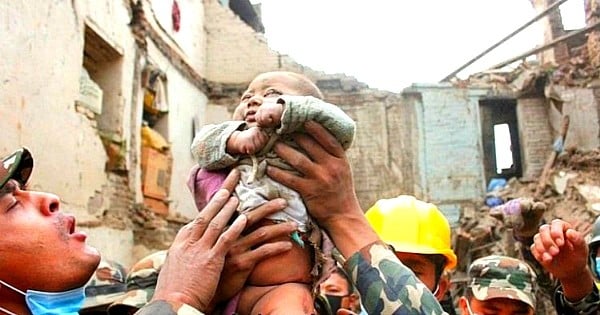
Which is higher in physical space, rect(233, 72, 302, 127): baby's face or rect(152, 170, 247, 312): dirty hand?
rect(233, 72, 302, 127): baby's face

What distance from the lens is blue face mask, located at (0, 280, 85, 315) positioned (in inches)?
60.3

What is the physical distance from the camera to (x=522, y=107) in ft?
42.7

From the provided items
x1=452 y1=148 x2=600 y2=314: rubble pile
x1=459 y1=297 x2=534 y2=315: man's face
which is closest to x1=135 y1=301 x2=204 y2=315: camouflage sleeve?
x1=459 y1=297 x2=534 y2=315: man's face

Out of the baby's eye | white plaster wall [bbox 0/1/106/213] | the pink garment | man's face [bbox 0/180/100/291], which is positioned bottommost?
man's face [bbox 0/180/100/291]

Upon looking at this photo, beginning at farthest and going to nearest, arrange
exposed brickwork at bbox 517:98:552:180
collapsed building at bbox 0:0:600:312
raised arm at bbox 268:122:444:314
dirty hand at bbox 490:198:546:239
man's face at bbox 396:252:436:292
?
exposed brickwork at bbox 517:98:552:180 < collapsed building at bbox 0:0:600:312 < dirty hand at bbox 490:198:546:239 < man's face at bbox 396:252:436:292 < raised arm at bbox 268:122:444:314

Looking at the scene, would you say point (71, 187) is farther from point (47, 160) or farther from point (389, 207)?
point (389, 207)

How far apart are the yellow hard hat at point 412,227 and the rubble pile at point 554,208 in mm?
5210

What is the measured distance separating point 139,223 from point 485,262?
655 centimetres

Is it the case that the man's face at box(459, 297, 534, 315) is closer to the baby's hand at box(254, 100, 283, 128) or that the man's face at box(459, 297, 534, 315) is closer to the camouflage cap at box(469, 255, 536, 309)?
the camouflage cap at box(469, 255, 536, 309)

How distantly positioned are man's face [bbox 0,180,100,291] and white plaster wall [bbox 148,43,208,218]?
8.26m

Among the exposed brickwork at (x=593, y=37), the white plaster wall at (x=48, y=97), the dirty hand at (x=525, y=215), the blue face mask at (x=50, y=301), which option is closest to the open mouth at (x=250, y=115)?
the blue face mask at (x=50, y=301)

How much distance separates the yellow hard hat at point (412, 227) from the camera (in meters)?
2.66

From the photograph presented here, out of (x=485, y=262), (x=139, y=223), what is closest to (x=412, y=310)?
(x=485, y=262)

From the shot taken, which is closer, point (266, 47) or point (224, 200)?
point (224, 200)
